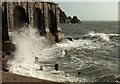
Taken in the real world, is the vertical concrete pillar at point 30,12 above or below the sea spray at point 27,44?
above

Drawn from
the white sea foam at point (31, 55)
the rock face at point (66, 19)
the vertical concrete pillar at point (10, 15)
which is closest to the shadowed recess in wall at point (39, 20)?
the white sea foam at point (31, 55)

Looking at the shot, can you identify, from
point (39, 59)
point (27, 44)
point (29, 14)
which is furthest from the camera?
point (29, 14)

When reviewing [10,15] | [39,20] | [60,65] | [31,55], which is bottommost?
[60,65]

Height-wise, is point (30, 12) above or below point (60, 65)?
above

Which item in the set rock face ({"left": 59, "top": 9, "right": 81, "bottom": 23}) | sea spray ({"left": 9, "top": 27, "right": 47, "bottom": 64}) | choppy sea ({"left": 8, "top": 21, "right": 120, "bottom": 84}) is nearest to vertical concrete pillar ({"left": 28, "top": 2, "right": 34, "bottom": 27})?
sea spray ({"left": 9, "top": 27, "right": 47, "bottom": 64})

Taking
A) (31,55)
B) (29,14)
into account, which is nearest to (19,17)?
(29,14)

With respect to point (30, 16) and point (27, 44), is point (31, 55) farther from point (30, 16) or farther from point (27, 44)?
point (30, 16)

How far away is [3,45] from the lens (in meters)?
33.1

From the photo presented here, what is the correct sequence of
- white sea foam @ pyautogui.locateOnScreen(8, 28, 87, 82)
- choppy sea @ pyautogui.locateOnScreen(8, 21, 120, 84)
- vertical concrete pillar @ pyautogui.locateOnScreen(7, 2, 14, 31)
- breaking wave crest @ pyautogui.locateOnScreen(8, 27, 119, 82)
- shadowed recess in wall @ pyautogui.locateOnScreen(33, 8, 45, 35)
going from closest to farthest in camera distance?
choppy sea @ pyautogui.locateOnScreen(8, 21, 120, 84) → white sea foam @ pyautogui.locateOnScreen(8, 28, 87, 82) → breaking wave crest @ pyautogui.locateOnScreen(8, 27, 119, 82) → vertical concrete pillar @ pyautogui.locateOnScreen(7, 2, 14, 31) → shadowed recess in wall @ pyautogui.locateOnScreen(33, 8, 45, 35)

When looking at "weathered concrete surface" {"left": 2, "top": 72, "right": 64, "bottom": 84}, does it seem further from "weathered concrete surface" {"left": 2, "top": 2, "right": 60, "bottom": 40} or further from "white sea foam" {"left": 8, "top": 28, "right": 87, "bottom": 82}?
"weathered concrete surface" {"left": 2, "top": 2, "right": 60, "bottom": 40}

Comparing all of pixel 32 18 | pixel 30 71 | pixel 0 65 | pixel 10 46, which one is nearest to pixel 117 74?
pixel 30 71

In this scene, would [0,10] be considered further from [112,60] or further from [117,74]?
[117,74]

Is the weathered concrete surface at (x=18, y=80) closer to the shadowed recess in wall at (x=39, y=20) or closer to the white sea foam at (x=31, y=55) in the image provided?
the white sea foam at (x=31, y=55)

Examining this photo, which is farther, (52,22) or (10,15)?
(52,22)
